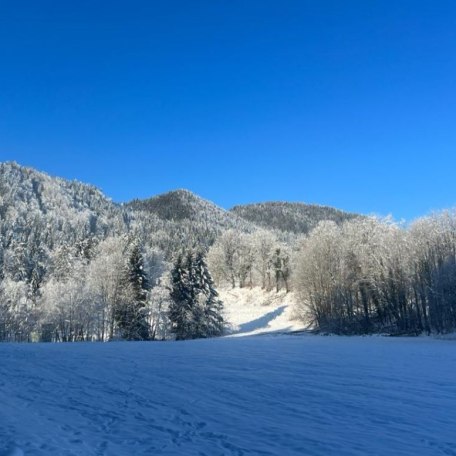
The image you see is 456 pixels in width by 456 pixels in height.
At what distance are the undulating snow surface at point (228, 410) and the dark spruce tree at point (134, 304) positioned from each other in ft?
107

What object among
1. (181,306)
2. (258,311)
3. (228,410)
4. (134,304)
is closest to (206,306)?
(181,306)

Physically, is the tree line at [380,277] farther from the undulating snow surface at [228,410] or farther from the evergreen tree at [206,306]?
the undulating snow surface at [228,410]

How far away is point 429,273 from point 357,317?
11286 millimetres

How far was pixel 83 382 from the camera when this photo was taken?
14.6 m

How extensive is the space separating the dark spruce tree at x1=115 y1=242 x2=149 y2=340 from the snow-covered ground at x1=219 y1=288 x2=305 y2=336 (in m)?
16.2

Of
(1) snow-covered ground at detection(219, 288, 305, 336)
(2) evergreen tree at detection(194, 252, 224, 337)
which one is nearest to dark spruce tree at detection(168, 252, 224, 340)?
(2) evergreen tree at detection(194, 252, 224, 337)

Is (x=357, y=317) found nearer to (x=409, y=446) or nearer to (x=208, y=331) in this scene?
(x=208, y=331)

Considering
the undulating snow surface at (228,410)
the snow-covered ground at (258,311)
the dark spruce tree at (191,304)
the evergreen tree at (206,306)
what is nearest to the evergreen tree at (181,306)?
the dark spruce tree at (191,304)

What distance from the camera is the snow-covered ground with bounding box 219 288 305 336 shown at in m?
66.4

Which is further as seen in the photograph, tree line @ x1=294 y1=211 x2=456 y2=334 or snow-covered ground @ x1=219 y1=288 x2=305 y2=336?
snow-covered ground @ x1=219 y1=288 x2=305 y2=336

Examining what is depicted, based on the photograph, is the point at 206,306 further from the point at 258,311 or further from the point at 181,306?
the point at 258,311

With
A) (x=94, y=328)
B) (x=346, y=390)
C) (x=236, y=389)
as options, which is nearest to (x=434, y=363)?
(x=346, y=390)

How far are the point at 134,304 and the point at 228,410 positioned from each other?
42208 millimetres

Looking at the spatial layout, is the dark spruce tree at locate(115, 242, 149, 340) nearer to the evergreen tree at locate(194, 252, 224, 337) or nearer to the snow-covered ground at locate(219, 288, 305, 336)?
the evergreen tree at locate(194, 252, 224, 337)
